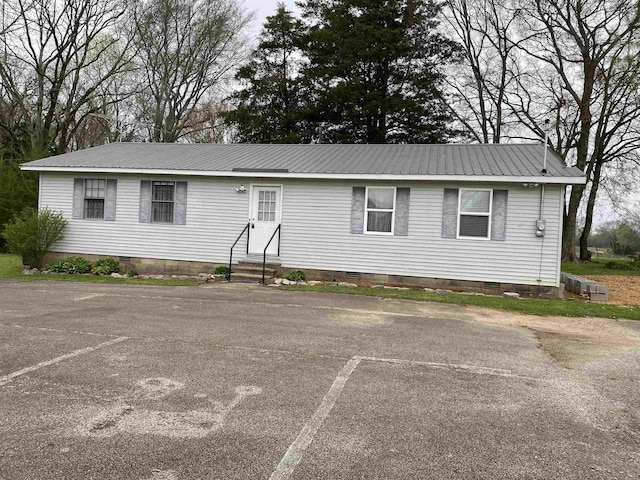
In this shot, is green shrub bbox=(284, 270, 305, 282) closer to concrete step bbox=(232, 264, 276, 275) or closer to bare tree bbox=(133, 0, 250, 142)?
concrete step bbox=(232, 264, 276, 275)

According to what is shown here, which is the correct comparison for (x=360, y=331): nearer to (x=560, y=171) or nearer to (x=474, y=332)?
(x=474, y=332)

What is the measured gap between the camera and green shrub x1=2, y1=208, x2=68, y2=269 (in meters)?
13.3

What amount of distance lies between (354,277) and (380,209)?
190 cm

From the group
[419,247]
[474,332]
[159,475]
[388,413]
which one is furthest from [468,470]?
[419,247]

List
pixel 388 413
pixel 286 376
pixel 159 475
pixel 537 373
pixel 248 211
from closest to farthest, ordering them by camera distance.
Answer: pixel 159 475 < pixel 388 413 < pixel 286 376 < pixel 537 373 < pixel 248 211

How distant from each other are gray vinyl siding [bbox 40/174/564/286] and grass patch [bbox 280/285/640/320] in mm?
1019

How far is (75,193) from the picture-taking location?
1409cm

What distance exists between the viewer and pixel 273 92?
26047mm

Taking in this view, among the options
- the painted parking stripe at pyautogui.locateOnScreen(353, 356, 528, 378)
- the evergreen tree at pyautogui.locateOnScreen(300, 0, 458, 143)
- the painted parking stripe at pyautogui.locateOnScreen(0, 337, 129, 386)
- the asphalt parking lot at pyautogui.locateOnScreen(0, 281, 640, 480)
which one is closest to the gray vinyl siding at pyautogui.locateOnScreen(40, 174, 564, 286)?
the asphalt parking lot at pyautogui.locateOnScreen(0, 281, 640, 480)

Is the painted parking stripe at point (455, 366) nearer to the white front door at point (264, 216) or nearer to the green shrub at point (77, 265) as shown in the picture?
the white front door at point (264, 216)

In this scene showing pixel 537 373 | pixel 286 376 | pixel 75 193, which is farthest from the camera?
pixel 75 193

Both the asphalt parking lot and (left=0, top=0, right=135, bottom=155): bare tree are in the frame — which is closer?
the asphalt parking lot

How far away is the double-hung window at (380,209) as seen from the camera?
12.1 metres

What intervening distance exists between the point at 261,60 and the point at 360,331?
2373 cm
